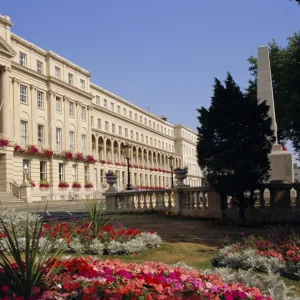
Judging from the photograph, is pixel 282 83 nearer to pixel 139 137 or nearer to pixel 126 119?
pixel 126 119

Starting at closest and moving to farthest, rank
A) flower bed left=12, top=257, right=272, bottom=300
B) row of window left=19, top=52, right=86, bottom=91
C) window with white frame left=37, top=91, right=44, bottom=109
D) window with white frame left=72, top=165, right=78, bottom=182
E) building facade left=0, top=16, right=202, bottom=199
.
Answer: flower bed left=12, top=257, right=272, bottom=300 → building facade left=0, top=16, right=202, bottom=199 → row of window left=19, top=52, right=86, bottom=91 → window with white frame left=37, top=91, right=44, bottom=109 → window with white frame left=72, top=165, right=78, bottom=182

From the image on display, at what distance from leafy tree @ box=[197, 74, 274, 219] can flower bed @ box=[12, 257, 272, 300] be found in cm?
766

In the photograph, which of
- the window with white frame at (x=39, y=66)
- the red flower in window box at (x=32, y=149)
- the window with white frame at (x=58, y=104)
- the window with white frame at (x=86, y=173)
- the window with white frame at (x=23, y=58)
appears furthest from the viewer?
the window with white frame at (x=86, y=173)

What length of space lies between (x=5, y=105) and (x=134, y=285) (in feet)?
125

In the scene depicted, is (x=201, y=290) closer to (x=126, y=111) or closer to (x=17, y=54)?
(x=17, y=54)

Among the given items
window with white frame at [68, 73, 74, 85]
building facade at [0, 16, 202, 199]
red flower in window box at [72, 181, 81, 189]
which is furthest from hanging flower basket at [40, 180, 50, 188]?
window with white frame at [68, 73, 74, 85]

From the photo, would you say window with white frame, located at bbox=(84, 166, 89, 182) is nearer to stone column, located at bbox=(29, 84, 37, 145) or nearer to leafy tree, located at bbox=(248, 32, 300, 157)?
stone column, located at bbox=(29, 84, 37, 145)

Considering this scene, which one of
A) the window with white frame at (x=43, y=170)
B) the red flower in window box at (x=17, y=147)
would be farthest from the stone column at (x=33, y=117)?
the red flower in window box at (x=17, y=147)

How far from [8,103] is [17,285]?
127ft

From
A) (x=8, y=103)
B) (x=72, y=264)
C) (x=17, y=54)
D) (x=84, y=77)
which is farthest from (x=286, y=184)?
(x=84, y=77)

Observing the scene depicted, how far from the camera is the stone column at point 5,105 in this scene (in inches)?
1553

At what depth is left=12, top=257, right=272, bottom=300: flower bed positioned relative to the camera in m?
4.41

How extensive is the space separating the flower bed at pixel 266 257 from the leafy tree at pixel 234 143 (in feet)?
16.0

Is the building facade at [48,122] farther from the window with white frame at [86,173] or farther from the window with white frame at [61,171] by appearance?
the window with white frame at [86,173]
